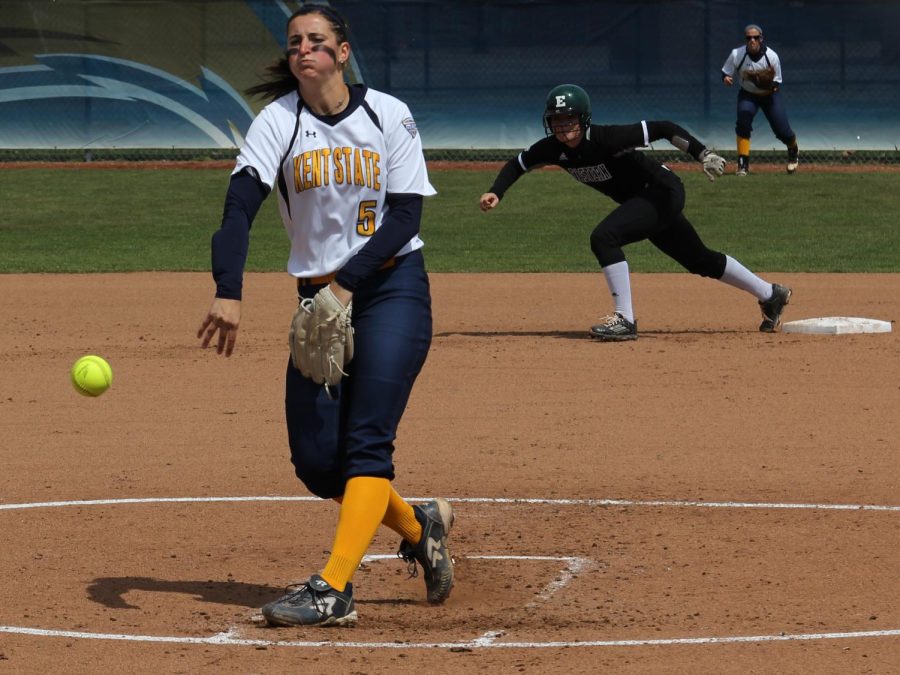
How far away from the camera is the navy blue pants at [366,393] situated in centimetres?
568

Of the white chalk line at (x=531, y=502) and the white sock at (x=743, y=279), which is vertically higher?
the white sock at (x=743, y=279)

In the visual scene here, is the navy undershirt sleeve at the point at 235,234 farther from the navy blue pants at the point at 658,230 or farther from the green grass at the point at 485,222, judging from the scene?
the green grass at the point at 485,222

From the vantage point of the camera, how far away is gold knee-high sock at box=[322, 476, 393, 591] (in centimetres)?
565

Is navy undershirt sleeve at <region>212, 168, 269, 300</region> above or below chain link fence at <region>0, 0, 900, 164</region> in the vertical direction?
below

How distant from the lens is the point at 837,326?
496 inches

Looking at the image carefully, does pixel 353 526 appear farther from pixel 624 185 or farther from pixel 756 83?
pixel 756 83

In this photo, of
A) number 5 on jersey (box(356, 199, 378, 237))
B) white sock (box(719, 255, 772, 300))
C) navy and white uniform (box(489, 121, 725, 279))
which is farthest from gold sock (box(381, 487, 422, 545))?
white sock (box(719, 255, 772, 300))

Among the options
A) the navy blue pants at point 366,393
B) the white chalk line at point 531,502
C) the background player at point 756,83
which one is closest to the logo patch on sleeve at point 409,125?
the navy blue pants at point 366,393

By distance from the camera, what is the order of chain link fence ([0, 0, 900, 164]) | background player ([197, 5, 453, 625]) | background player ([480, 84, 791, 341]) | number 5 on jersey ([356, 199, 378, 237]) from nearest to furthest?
1. background player ([197, 5, 453, 625])
2. number 5 on jersey ([356, 199, 378, 237])
3. background player ([480, 84, 791, 341])
4. chain link fence ([0, 0, 900, 164])

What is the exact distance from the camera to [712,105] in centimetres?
2509

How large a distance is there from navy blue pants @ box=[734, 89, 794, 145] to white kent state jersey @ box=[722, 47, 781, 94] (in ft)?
0.46

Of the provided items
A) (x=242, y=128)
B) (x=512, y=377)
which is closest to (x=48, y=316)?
(x=512, y=377)

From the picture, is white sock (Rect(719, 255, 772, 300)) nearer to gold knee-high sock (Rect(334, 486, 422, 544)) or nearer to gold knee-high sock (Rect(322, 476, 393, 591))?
gold knee-high sock (Rect(334, 486, 422, 544))

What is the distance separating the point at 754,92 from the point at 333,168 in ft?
59.7
